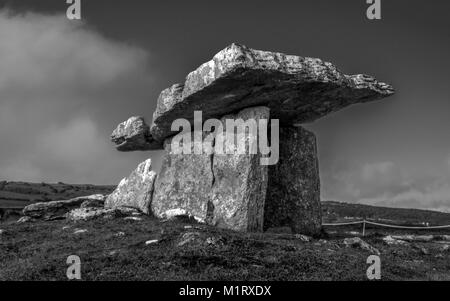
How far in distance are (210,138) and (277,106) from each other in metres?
3.47

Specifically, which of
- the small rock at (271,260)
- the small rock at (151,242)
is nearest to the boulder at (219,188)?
the small rock at (151,242)

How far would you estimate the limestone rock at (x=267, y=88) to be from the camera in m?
20.2

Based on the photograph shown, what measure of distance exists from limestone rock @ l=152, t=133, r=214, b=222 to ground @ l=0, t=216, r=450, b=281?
13.0ft

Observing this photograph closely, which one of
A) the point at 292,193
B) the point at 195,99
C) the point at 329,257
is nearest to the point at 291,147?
the point at 292,193

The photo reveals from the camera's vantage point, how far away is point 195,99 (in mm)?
22703

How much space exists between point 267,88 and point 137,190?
1006 cm

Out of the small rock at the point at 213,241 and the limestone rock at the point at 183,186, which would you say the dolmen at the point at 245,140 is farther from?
the small rock at the point at 213,241

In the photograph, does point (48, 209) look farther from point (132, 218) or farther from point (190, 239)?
point (190, 239)

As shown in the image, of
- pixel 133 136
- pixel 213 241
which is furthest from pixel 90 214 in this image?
pixel 213 241

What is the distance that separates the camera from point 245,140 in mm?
22531

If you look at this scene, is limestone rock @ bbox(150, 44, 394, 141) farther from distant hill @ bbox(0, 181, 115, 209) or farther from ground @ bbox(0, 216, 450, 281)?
distant hill @ bbox(0, 181, 115, 209)

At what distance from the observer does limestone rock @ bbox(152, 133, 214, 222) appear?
23859 millimetres
